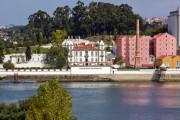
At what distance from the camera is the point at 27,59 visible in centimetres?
2814

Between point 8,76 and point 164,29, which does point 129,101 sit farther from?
point 164,29

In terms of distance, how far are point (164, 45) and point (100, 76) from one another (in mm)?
4534

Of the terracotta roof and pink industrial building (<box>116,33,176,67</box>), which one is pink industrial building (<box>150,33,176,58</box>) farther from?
the terracotta roof

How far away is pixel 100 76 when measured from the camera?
25734 mm

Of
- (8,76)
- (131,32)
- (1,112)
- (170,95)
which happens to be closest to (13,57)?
(8,76)

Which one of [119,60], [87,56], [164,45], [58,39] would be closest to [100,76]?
[87,56]

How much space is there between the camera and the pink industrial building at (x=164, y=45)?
29.2 meters

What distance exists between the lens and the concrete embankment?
25531mm

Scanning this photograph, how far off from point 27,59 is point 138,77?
16.1ft

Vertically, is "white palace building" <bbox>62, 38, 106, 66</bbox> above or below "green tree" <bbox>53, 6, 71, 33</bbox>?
below

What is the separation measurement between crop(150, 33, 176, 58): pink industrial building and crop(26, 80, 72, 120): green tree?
23121mm

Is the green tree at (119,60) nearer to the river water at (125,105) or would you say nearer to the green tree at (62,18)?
the green tree at (62,18)

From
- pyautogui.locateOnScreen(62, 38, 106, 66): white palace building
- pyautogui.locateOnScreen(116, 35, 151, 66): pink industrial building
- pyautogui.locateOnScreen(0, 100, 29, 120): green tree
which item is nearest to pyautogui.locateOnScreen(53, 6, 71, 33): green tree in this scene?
pyautogui.locateOnScreen(116, 35, 151, 66): pink industrial building

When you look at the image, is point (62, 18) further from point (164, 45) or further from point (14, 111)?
point (14, 111)
